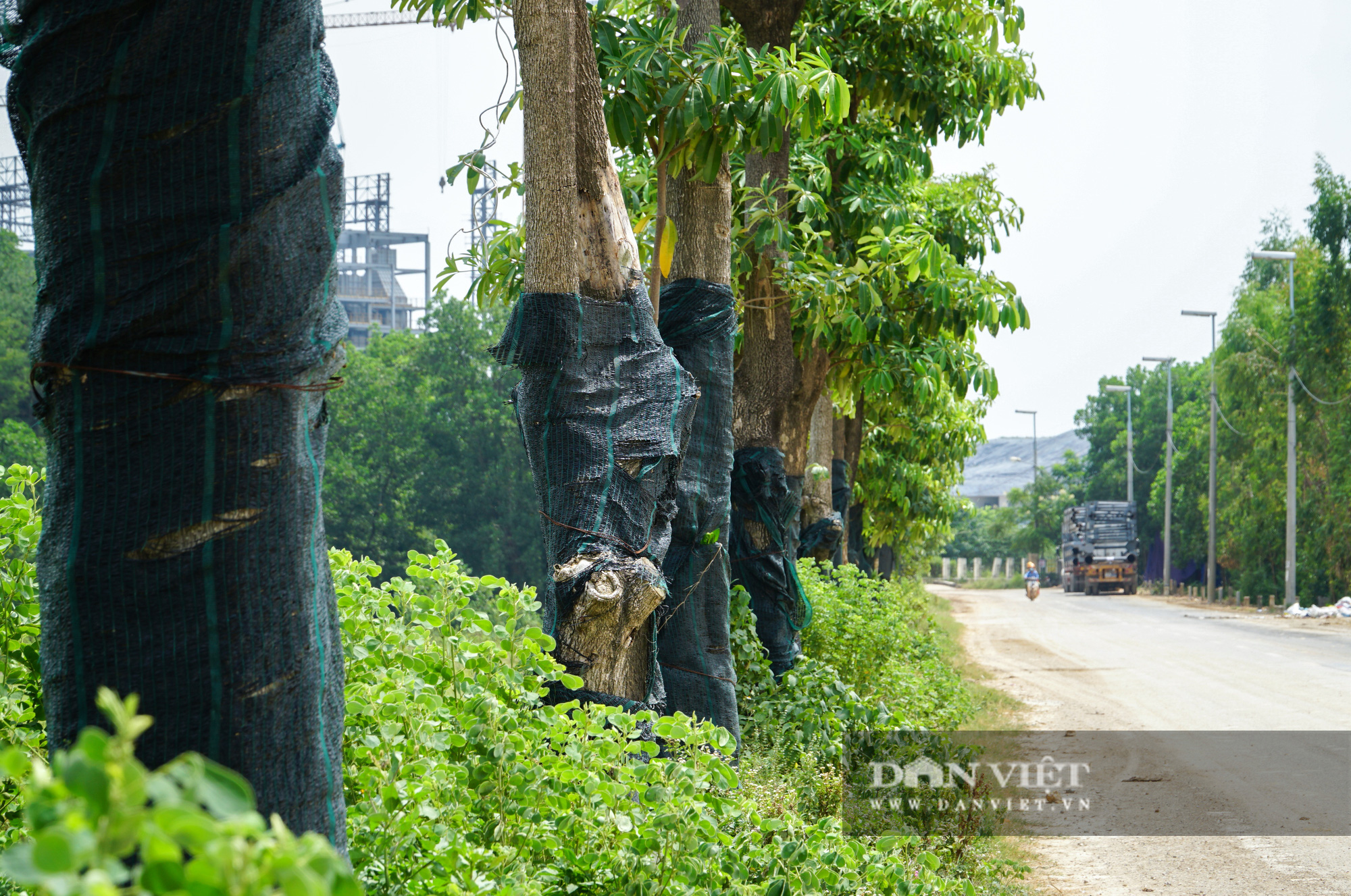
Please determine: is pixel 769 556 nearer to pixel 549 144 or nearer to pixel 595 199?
pixel 595 199

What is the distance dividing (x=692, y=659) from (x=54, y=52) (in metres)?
4.55

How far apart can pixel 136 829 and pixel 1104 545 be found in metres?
51.0

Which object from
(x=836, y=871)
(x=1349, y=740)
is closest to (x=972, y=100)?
(x=1349, y=740)

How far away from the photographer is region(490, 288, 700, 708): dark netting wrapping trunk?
445 centimetres

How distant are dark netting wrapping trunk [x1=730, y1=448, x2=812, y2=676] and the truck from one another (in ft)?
141

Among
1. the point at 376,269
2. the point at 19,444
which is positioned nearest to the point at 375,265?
the point at 376,269

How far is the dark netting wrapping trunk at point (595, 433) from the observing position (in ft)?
14.6

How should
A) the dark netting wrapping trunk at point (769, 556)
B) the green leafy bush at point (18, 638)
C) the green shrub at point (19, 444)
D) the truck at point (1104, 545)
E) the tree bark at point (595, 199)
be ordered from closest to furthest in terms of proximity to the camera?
the green leafy bush at point (18, 638), the tree bark at point (595, 199), the dark netting wrapping trunk at point (769, 556), the green shrub at point (19, 444), the truck at point (1104, 545)

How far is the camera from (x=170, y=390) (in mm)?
2070

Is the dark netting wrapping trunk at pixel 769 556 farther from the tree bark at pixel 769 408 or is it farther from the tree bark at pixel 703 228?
the tree bark at pixel 703 228

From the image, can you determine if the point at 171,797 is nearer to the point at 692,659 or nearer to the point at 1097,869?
the point at 692,659

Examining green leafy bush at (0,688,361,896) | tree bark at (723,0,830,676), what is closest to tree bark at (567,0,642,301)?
tree bark at (723,0,830,676)

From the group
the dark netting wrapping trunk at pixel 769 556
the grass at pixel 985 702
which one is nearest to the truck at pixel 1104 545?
Result: the grass at pixel 985 702

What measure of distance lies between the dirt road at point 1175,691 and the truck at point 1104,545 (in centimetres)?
1231
